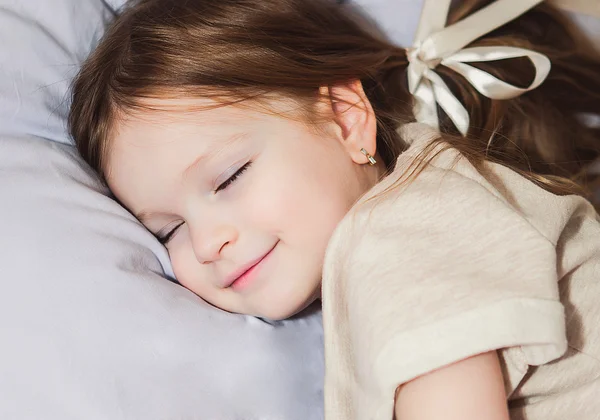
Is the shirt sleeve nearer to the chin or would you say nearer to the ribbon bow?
the chin

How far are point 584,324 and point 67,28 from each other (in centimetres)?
97

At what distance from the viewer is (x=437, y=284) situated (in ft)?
2.95

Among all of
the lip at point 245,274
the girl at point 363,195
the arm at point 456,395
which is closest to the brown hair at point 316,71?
the girl at point 363,195

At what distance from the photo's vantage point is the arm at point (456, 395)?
2.87ft

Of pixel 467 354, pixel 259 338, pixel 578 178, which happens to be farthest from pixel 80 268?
pixel 578 178

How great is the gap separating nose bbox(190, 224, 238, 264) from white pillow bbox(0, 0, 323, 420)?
3.1 inches

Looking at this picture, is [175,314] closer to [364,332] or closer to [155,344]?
[155,344]

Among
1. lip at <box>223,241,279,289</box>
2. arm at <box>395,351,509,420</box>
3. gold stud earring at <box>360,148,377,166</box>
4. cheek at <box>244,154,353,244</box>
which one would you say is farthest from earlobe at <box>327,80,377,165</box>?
arm at <box>395,351,509,420</box>

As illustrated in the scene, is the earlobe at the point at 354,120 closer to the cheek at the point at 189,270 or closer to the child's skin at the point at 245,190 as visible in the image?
the child's skin at the point at 245,190

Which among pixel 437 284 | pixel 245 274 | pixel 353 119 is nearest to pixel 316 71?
pixel 353 119

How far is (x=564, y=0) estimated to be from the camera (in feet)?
5.10

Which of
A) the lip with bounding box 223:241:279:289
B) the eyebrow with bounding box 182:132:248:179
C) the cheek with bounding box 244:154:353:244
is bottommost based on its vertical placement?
the lip with bounding box 223:241:279:289

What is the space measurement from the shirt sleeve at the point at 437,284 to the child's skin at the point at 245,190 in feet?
0.30

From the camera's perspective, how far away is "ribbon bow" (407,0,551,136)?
1395mm
